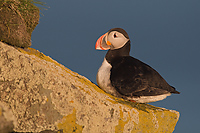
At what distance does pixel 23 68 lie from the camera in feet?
9.69

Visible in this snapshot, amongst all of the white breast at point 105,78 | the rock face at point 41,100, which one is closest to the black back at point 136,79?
the white breast at point 105,78

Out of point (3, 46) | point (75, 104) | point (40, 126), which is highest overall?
point (3, 46)

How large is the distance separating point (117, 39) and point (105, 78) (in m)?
0.78

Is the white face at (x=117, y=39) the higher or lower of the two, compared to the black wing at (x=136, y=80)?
higher

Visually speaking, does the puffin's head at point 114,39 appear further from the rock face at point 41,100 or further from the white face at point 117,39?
the rock face at point 41,100

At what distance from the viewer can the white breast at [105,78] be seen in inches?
165

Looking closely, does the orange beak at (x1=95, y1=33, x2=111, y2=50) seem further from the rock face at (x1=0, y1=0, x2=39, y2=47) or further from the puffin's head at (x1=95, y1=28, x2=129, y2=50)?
the rock face at (x1=0, y1=0, x2=39, y2=47)

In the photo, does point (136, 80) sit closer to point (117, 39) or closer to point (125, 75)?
point (125, 75)

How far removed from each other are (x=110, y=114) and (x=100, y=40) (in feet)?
5.52

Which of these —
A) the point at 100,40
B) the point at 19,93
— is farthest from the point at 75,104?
the point at 100,40

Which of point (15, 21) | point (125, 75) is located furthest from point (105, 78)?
point (15, 21)

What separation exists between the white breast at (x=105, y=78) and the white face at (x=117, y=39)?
0.36 metres

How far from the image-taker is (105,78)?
4223 mm

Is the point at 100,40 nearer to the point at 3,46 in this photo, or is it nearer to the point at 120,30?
the point at 120,30
